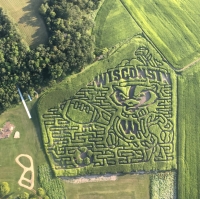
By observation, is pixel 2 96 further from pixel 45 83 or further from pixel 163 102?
pixel 163 102

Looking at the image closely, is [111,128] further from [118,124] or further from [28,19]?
[28,19]

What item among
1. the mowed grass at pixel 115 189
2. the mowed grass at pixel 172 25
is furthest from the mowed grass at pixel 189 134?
the mowed grass at pixel 115 189

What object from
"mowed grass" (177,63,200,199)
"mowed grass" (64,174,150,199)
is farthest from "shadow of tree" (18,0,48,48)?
"mowed grass" (177,63,200,199)

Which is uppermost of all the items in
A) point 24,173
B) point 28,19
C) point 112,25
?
point 28,19

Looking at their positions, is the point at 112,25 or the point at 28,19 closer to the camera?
the point at 28,19

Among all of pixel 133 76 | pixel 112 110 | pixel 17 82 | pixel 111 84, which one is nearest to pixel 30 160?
pixel 17 82

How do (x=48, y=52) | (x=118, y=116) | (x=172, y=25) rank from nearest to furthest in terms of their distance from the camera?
(x=48, y=52) → (x=118, y=116) → (x=172, y=25)

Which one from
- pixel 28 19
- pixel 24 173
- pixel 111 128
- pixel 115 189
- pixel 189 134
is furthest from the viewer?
pixel 189 134

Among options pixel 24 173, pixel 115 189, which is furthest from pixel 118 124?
pixel 24 173
